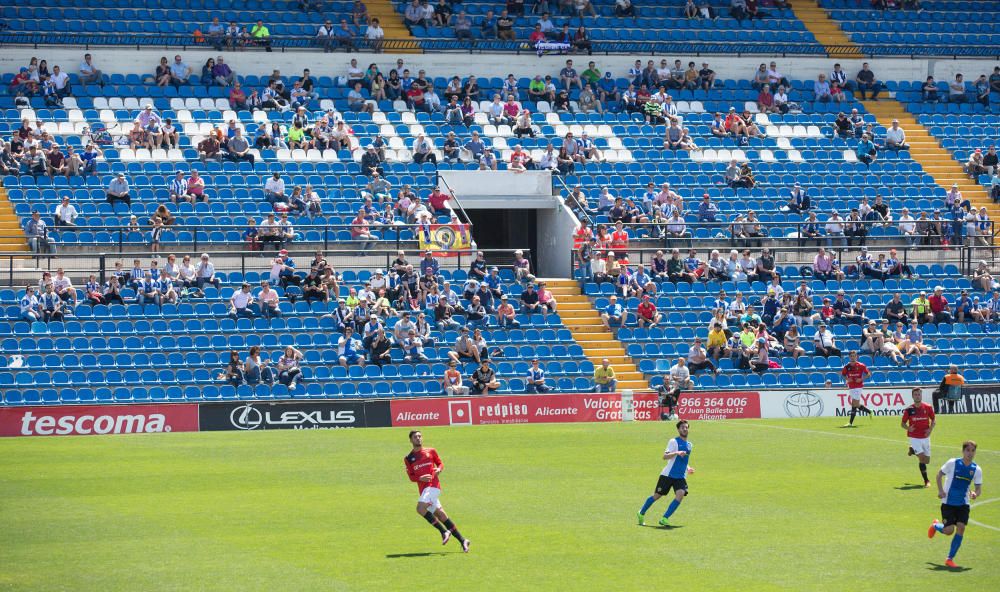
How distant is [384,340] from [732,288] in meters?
11.2

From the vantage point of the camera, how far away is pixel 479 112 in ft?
145

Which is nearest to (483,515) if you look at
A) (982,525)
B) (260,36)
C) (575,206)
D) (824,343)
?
(982,525)

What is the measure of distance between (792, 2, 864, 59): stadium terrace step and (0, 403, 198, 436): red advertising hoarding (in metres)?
30.4

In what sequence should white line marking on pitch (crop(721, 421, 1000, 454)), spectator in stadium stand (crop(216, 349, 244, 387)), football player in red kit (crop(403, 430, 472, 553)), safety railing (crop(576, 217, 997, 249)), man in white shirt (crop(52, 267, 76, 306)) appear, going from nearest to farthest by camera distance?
football player in red kit (crop(403, 430, 472, 553)) → white line marking on pitch (crop(721, 421, 1000, 454)) → spectator in stadium stand (crop(216, 349, 244, 387)) → man in white shirt (crop(52, 267, 76, 306)) → safety railing (crop(576, 217, 997, 249))

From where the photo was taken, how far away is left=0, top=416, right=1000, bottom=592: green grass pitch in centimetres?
1617

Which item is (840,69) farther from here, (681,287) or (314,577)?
(314,577)

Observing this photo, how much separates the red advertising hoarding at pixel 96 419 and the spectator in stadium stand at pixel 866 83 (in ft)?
97.2

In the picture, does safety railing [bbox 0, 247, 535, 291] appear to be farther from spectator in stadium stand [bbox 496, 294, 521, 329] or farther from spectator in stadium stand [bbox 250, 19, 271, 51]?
spectator in stadium stand [bbox 250, 19, 271, 51]

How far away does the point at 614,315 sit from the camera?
37.6 m

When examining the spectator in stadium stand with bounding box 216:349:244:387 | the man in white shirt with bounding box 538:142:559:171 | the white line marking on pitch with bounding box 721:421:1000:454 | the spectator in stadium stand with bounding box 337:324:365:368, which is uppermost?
the man in white shirt with bounding box 538:142:559:171

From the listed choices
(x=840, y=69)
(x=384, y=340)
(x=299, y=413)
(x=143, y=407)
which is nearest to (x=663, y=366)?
(x=384, y=340)

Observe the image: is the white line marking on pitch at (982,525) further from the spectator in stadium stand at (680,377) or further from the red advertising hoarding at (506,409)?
the spectator in stadium stand at (680,377)

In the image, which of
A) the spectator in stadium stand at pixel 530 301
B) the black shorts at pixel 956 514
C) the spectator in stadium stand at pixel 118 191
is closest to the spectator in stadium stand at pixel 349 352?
the spectator in stadium stand at pixel 530 301

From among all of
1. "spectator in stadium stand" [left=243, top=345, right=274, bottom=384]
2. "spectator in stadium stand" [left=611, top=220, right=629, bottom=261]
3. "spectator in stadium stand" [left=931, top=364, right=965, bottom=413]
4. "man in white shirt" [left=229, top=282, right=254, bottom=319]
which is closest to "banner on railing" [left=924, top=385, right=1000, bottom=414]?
"spectator in stadium stand" [left=931, top=364, right=965, bottom=413]
